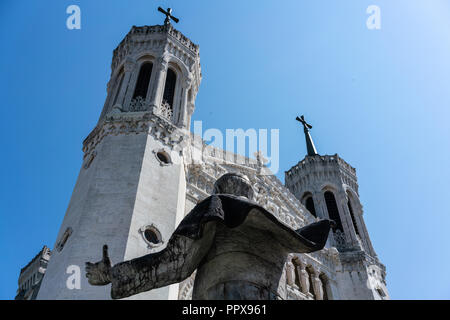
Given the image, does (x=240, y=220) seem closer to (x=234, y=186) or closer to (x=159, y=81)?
(x=234, y=186)

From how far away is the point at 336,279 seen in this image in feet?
65.1

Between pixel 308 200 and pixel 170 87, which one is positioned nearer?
pixel 170 87

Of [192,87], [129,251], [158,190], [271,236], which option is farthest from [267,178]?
[271,236]

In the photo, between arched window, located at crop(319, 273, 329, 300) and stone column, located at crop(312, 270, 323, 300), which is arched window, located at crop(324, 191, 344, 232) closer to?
arched window, located at crop(319, 273, 329, 300)

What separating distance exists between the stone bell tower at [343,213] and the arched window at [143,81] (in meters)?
12.1

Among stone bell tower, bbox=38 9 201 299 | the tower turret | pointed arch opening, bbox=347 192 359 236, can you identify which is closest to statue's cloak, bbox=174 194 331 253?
stone bell tower, bbox=38 9 201 299

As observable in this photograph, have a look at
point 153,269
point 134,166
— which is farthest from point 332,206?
point 153,269

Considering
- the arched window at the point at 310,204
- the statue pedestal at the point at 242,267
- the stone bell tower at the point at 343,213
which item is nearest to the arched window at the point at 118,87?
the stone bell tower at the point at 343,213

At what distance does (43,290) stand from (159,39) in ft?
39.3

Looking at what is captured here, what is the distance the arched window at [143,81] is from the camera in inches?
662

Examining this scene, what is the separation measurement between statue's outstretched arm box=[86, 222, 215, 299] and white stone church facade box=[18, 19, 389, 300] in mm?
4055

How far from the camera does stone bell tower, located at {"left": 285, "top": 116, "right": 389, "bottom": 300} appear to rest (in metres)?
19.8

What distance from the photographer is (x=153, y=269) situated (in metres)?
3.46

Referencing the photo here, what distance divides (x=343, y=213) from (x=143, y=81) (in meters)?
13.4
